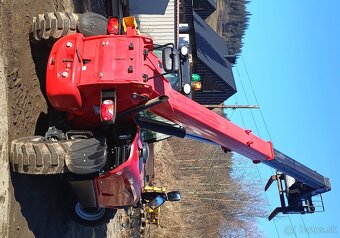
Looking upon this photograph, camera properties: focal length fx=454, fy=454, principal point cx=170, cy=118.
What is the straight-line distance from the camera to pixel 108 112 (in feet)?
17.3

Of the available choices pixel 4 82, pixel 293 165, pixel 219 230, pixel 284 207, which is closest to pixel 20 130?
pixel 4 82

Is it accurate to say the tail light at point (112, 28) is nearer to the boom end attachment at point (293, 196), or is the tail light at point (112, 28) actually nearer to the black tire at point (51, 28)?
the black tire at point (51, 28)

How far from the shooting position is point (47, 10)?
7273 millimetres

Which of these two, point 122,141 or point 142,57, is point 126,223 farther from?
point 142,57

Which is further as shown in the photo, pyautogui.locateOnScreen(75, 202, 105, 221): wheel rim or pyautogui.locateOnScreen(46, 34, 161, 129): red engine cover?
pyautogui.locateOnScreen(75, 202, 105, 221): wheel rim

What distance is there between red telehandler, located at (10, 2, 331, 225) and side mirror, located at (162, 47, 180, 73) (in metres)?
0.01

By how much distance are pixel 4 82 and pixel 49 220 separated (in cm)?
237

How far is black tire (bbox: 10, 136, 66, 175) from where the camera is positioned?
5410mm

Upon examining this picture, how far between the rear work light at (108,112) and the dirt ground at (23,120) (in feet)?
4.07

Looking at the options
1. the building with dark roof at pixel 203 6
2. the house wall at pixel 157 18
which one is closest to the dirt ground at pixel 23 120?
the house wall at pixel 157 18

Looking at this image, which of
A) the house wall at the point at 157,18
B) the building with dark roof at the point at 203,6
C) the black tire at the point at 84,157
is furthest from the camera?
the building with dark roof at the point at 203,6

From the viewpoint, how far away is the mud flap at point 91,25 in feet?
20.9

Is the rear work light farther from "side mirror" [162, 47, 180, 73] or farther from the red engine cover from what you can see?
"side mirror" [162, 47, 180, 73]

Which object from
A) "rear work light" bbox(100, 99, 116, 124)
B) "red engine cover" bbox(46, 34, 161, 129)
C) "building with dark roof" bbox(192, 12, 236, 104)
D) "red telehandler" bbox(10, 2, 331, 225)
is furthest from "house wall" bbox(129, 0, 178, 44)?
"rear work light" bbox(100, 99, 116, 124)
